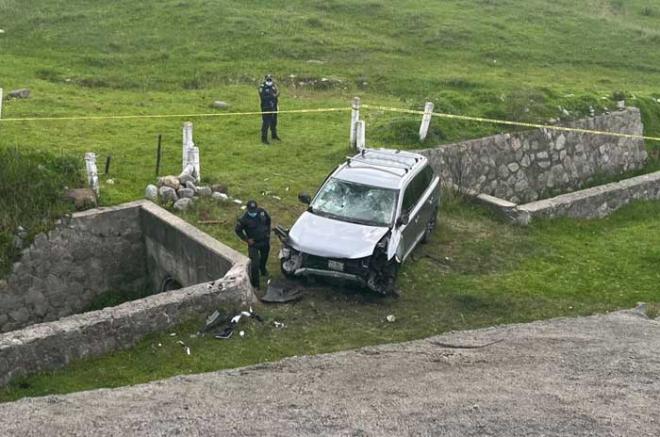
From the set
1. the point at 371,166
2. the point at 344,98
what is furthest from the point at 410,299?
the point at 344,98

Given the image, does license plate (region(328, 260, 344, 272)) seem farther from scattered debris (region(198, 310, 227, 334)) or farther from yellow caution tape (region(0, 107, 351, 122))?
yellow caution tape (region(0, 107, 351, 122))

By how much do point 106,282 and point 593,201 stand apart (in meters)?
10.6

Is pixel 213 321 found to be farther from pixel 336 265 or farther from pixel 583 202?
pixel 583 202

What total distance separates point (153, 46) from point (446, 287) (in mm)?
18346

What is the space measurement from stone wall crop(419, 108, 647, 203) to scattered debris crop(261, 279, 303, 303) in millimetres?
6566

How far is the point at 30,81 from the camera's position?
22766 millimetres

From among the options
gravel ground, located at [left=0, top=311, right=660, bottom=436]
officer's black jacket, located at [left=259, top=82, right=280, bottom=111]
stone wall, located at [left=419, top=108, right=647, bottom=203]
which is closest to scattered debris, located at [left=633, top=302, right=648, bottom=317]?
gravel ground, located at [left=0, top=311, right=660, bottom=436]

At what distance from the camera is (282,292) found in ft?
38.4

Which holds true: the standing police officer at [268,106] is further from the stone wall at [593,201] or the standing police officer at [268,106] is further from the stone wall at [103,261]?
the stone wall at [593,201]

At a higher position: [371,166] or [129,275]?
[371,166]

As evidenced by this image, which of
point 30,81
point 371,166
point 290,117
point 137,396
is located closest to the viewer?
point 137,396

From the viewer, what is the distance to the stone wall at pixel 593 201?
16.5 metres

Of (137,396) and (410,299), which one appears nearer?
(137,396)

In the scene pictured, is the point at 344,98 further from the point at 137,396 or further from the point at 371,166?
the point at 137,396
